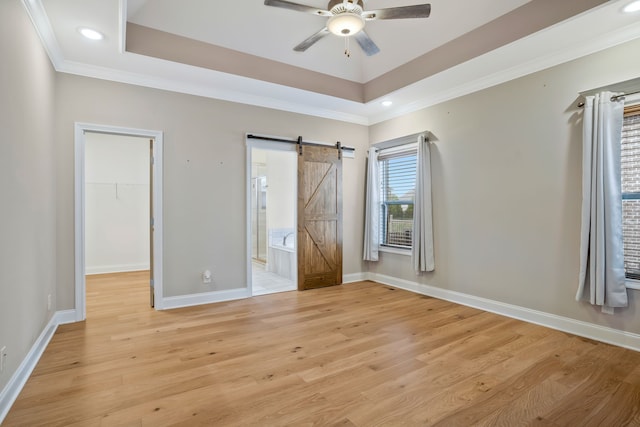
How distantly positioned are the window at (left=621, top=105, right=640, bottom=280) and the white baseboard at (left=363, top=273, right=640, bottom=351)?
0.55 metres

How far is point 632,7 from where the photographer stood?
253cm

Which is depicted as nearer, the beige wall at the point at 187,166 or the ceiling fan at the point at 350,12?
the ceiling fan at the point at 350,12

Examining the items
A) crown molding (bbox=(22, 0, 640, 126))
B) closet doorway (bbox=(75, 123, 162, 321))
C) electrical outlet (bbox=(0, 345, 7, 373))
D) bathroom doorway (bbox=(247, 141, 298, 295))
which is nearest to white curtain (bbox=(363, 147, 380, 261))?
crown molding (bbox=(22, 0, 640, 126))

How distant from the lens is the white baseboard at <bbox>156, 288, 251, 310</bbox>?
3.99m

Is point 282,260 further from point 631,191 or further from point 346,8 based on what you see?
point 631,191

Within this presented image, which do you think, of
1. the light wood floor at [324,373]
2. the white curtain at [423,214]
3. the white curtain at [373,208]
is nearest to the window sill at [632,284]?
the light wood floor at [324,373]

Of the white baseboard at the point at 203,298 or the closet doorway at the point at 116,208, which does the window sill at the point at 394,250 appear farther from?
the closet doorway at the point at 116,208

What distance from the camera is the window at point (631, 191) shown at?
2852mm

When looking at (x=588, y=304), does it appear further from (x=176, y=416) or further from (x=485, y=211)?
(x=176, y=416)

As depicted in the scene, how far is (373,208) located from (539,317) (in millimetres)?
2699

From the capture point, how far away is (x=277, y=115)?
4742 millimetres

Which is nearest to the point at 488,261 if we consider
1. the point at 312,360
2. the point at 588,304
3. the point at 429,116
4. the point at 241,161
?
the point at 588,304

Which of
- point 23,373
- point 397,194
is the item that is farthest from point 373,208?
point 23,373

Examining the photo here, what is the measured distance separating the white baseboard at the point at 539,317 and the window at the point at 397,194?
2.51 feet
